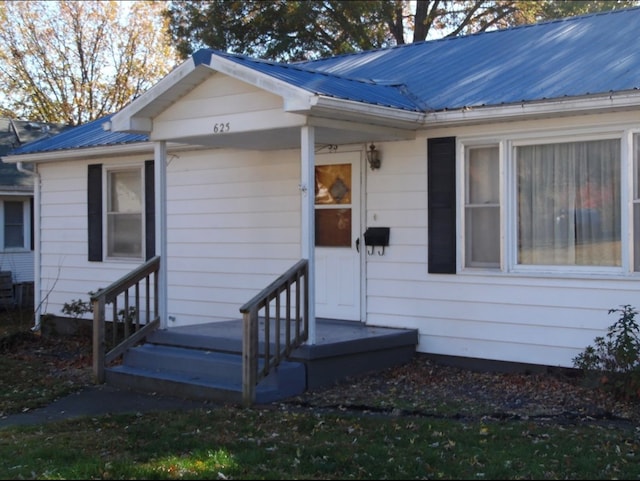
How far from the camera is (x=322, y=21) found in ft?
77.8

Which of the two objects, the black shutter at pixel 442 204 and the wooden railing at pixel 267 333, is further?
the black shutter at pixel 442 204

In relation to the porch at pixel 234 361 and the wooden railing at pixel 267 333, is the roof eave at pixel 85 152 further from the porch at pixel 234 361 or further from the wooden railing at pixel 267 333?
the wooden railing at pixel 267 333

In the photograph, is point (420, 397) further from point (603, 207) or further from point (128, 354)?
point (128, 354)

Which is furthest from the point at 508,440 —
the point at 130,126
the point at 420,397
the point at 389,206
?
the point at 130,126

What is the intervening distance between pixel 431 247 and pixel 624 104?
8.66 ft

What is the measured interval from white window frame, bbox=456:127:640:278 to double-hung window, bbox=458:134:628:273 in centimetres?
1

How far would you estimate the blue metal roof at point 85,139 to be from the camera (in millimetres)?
12102

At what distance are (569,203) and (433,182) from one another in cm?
153

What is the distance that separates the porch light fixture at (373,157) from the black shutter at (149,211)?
375 centimetres

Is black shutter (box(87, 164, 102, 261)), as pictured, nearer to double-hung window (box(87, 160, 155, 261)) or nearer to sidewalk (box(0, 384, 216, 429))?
double-hung window (box(87, 160, 155, 261))

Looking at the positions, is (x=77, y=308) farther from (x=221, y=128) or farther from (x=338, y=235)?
(x=221, y=128)

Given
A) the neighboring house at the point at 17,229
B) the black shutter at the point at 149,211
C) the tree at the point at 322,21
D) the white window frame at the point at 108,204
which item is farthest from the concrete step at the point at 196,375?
the tree at the point at 322,21

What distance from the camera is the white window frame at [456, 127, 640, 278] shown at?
812cm

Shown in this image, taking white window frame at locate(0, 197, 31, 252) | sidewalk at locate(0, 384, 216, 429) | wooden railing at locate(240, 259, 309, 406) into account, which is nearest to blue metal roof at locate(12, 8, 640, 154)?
wooden railing at locate(240, 259, 309, 406)
